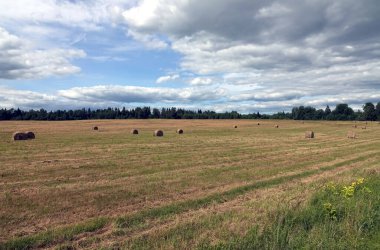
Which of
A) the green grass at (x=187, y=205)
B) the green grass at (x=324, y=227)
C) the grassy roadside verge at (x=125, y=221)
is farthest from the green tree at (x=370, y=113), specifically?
the green grass at (x=324, y=227)

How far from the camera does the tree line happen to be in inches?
5605

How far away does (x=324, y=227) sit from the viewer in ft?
24.3

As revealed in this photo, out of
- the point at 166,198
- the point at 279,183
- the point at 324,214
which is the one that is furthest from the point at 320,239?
the point at 279,183

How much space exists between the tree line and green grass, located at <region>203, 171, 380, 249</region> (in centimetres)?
14024

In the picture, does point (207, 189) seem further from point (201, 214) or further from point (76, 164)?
point (76, 164)

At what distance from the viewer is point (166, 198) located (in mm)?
10641

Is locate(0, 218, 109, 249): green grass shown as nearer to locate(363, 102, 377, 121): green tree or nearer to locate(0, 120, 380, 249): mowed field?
locate(0, 120, 380, 249): mowed field

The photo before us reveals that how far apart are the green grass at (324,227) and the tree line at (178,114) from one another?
140 meters

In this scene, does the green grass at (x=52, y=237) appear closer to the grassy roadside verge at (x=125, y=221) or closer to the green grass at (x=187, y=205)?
the grassy roadside verge at (x=125, y=221)

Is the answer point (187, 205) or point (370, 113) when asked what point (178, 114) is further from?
point (187, 205)

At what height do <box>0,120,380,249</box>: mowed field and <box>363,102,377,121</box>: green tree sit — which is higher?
<box>363,102,377,121</box>: green tree

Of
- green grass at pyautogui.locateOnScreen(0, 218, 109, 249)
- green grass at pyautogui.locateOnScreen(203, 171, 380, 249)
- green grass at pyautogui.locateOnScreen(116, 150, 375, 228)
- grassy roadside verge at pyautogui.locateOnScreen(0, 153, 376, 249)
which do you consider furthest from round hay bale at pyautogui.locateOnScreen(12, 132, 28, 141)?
green grass at pyautogui.locateOnScreen(203, 171, 380, 249)

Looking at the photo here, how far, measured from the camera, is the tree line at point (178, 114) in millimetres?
142375

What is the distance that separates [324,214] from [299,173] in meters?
7.13
